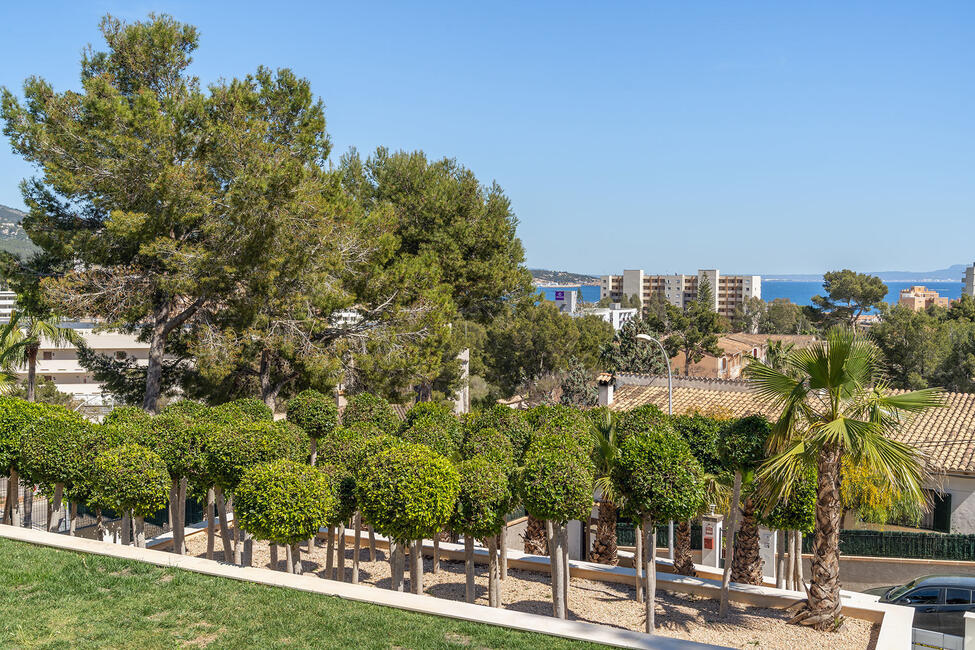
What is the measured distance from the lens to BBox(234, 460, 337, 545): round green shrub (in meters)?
10.1

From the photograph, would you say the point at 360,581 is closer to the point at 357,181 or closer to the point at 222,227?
the point at 222,227

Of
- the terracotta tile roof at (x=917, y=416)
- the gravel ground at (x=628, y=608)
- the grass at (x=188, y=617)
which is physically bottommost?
the gravel ground at (x=628, y=608)

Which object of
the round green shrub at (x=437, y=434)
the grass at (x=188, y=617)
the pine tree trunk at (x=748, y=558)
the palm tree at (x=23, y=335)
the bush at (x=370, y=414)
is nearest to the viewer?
the grass at (x=188, y=617)

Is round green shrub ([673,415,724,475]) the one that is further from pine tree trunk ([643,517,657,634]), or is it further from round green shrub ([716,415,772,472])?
pine tree trunk ([643,517,657,634])

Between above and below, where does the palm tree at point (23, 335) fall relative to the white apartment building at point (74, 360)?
above

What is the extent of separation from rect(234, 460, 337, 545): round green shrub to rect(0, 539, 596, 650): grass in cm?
75

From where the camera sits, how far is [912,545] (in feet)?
59.4

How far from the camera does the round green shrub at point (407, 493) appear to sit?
9.97 m

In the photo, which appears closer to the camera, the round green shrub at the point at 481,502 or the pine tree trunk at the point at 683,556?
the round green shrub at the point at 481,502

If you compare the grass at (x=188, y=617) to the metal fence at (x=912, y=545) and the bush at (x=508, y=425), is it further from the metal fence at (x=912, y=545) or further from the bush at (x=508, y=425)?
the metal fence at (x=912, y=545)

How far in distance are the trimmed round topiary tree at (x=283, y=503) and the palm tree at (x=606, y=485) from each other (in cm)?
405

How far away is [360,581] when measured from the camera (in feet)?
43.0

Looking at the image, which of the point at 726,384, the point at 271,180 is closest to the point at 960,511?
the point at 726,384

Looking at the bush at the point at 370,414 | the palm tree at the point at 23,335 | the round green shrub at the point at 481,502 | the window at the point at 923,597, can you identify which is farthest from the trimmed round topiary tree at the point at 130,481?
the palm tree at the point at 23,335
